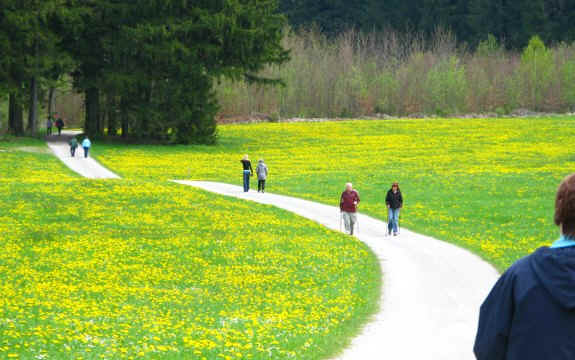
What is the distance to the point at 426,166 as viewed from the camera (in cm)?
5212

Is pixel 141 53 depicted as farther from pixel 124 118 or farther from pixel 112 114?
pixel 112 114

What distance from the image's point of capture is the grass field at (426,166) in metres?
28.2

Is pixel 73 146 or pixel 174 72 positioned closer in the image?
pixel 73 146

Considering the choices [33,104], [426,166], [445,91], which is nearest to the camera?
[426,166]

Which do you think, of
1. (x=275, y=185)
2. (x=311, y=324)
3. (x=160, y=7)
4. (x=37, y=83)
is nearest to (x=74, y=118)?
(x=37, y=83)

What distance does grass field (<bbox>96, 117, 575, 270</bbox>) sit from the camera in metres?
28.2

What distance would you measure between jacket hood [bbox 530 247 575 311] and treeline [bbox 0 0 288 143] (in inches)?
2254

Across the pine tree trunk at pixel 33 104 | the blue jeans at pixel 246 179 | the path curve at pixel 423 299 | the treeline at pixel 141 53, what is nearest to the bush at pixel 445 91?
the treeline at pixel 141 53

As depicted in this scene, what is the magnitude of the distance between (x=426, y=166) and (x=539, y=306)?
4812 cm

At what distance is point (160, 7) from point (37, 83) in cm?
1149

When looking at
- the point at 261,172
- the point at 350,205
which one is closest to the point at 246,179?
the point at 261,172

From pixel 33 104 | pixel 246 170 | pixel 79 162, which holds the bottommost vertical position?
pixel 79 162

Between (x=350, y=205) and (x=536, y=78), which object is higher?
(x=536, y=78)

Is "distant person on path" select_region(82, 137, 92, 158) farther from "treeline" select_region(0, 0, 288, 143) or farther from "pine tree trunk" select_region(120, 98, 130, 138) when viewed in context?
"pine tree trunk" select_region(120, 98, 130, 138)
